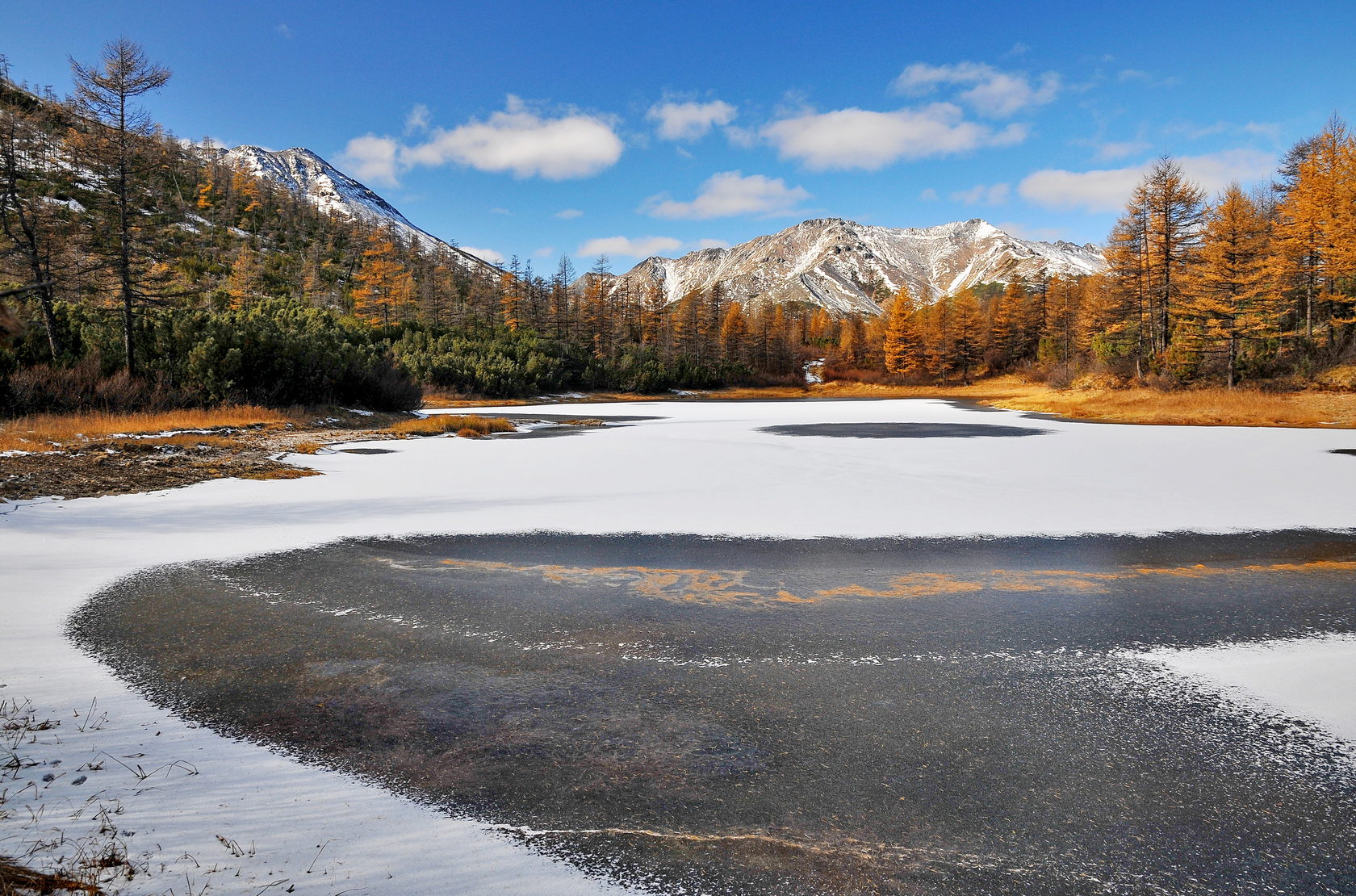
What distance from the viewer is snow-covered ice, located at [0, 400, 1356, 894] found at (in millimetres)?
2354

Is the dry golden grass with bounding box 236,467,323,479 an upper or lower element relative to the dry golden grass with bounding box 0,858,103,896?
upper

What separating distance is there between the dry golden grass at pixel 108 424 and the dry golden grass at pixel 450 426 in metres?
3.35

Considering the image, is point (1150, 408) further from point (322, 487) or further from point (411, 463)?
point (322, 487)

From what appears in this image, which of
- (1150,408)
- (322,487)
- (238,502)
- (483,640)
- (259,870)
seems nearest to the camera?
(259,870)

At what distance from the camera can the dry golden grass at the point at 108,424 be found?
40.9 ft

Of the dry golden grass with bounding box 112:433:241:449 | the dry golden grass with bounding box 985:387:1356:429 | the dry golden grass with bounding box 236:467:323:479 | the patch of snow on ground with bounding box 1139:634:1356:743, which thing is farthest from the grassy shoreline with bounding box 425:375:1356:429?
the dry golden grass with bounding box 236:467:323:479

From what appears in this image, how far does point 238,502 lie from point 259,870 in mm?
8008

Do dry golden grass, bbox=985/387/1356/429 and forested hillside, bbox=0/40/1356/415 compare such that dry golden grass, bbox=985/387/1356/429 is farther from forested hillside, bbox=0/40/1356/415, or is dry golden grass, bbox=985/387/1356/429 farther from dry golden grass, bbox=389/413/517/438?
dry golden grass, bbox=389/413/517/438

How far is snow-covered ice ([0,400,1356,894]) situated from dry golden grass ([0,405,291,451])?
4.19 metres

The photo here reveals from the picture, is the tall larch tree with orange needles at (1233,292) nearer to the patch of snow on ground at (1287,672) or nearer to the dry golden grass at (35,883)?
the patch of snow on ground at (1287,672)

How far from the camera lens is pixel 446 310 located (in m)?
81.1

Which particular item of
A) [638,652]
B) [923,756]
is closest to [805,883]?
[923,756]

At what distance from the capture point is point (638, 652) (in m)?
4.20

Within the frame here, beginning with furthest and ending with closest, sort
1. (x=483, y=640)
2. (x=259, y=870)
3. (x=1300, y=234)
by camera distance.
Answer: (x=1300, y=234) → (x=483, y=640) → (x=259, y=870)
